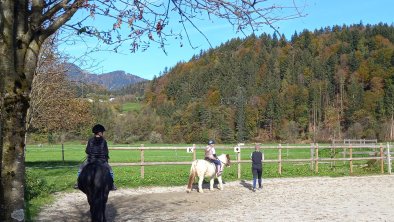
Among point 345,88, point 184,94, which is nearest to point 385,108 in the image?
point 345,88

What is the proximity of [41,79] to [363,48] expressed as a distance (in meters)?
103

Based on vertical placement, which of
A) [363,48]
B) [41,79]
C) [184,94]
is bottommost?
[41,79]

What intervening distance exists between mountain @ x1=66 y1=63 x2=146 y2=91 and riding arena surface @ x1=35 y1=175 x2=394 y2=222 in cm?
289

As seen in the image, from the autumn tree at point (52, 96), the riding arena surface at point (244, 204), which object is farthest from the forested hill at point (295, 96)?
the riding arena surface at point (244, 204)

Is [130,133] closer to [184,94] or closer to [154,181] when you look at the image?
[184,94]

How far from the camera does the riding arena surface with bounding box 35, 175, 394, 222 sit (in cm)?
927

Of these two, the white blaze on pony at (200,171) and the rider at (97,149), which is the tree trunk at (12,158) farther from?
the white blaze on pony at (200,171)

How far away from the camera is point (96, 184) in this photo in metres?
6.97

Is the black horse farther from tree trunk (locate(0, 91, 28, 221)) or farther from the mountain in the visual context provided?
tree trunk (locate(0, 91, 28, 221))

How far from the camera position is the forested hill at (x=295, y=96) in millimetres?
89188

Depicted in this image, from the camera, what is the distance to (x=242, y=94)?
96875 millimetres

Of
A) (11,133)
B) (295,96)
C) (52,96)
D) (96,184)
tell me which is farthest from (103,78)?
(295,96)

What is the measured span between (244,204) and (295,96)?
9402 centimetres

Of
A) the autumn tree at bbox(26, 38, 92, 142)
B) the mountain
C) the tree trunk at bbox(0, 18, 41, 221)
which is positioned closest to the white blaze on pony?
the mountain
